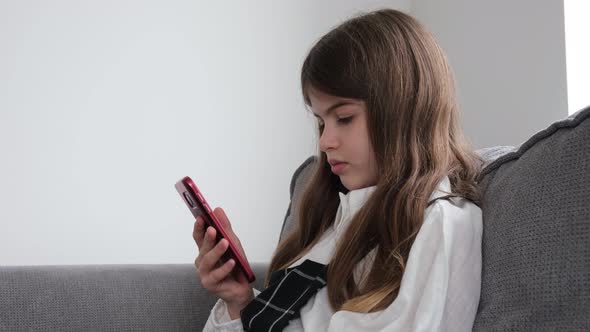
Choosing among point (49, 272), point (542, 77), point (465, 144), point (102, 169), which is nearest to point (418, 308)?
point (465, 144)

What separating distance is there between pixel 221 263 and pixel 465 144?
44cm

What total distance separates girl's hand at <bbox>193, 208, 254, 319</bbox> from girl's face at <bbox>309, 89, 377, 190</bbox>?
22 centimetres

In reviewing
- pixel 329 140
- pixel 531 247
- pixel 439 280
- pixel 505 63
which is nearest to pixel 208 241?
Result: pixel 329 140

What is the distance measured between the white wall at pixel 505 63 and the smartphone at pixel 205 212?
0.98m

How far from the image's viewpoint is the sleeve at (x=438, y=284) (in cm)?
93

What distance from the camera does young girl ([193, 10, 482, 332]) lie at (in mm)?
1016

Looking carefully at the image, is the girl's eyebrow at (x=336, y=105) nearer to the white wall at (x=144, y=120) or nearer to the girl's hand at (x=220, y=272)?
the girl's hand at (x=220, y=272)

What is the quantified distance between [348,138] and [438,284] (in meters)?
0.31

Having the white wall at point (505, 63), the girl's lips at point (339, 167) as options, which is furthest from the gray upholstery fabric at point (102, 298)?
the white wall at point (505, 63)

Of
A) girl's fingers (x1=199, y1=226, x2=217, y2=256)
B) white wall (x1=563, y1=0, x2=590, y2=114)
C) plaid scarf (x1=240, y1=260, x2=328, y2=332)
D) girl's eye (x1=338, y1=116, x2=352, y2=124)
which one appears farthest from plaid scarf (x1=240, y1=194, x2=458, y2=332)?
white wall (x1=563, y1=0, x2=590, y2=114)

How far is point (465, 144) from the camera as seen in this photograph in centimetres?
121

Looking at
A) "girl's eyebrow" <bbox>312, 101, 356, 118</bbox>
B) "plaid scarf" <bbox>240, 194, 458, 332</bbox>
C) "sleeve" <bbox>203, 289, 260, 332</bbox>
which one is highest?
"girl's eyebrow" <bbox>312, 101, 356, 118</bbox>

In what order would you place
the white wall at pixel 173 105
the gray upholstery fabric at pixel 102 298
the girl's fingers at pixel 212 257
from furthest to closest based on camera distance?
the white wall at pixel 173 105
the gray upholstery fabric at pixel 102 298
the girl's fingers at pixel 212 257

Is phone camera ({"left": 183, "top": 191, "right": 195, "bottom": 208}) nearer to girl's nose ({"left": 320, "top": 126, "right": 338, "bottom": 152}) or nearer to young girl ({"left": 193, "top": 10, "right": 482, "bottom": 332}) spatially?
young girl ({"left": 193, "top": 10, "right": 482, "bottom": 332})
